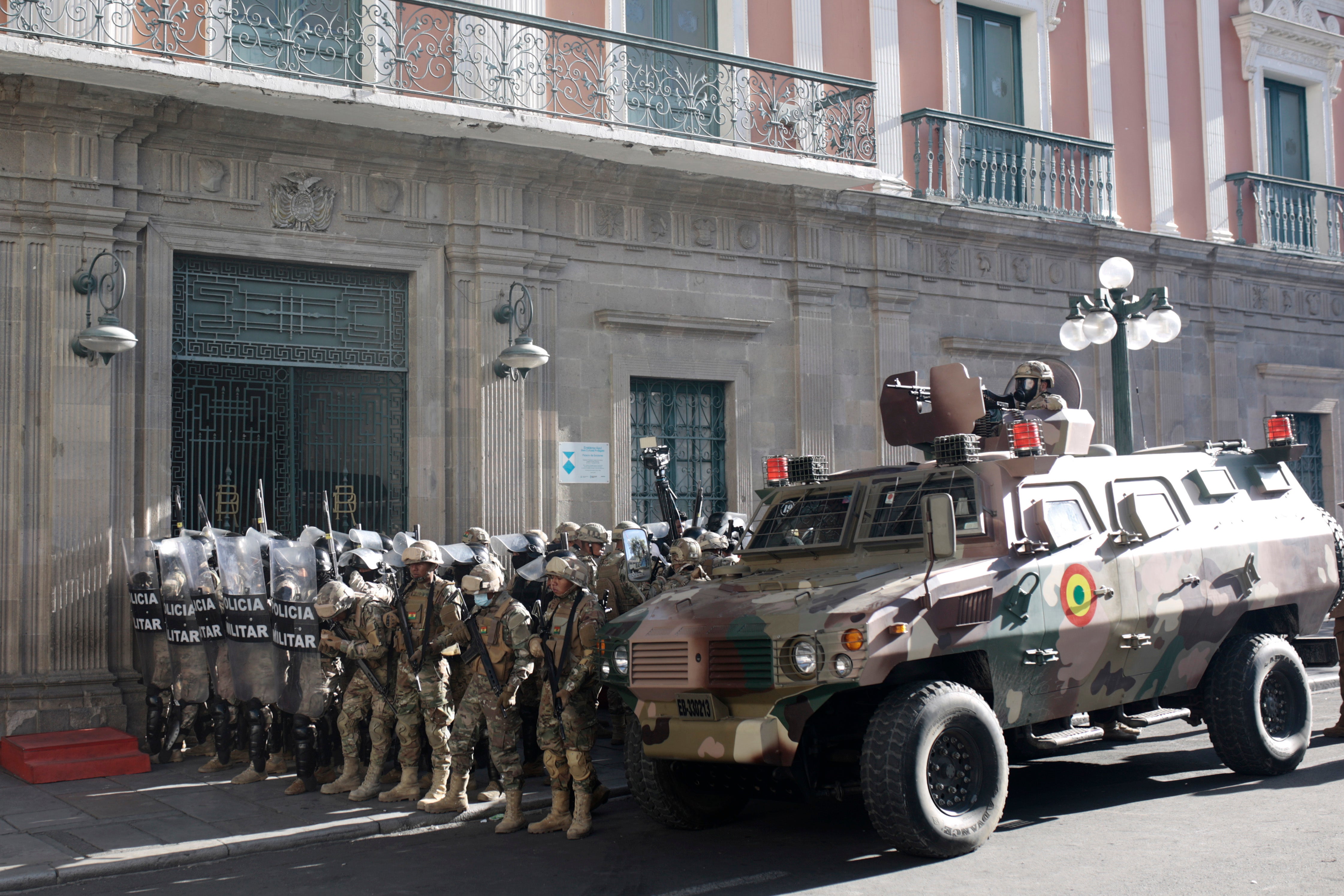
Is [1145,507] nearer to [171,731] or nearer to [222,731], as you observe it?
[222,731]

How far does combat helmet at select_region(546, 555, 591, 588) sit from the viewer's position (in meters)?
8.20

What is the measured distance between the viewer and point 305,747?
8.90m

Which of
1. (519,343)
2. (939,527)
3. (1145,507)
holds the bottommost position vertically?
(939,527)

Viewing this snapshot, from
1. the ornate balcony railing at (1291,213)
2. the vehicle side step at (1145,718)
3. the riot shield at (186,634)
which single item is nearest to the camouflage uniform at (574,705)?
the riot shield at (186,634)

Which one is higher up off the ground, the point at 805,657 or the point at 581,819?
the point at 805,657

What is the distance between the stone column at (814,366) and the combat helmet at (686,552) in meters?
4.55

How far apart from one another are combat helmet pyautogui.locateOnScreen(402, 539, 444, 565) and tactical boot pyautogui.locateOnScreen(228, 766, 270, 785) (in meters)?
1.99

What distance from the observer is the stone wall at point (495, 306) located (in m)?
10.7

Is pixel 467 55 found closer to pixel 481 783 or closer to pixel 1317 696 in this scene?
pixel 481 783

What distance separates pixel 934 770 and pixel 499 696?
281 cm

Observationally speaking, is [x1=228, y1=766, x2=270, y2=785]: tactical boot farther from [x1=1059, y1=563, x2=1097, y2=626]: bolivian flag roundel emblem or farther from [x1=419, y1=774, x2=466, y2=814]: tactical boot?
[x1=1059, y1=563, x2=1097, y2=626]: bolivian flag roundel emblem

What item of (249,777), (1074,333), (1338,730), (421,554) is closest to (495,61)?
(421,554)

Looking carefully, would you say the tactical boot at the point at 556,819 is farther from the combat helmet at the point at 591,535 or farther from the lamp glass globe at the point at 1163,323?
the lamp glass globe at the point at 1163,323

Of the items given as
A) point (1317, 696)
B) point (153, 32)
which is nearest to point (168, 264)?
point (153, 32)
